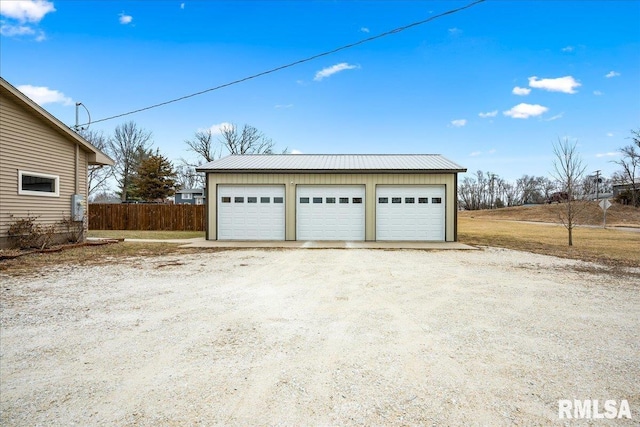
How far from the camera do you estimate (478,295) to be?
17.9 ft

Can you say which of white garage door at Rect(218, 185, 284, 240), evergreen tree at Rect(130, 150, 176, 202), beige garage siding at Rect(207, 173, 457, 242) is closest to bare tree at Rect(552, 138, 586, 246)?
beige garage siding at Rect(207, 173, 457, 242)

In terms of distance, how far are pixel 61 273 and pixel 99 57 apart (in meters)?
15.3

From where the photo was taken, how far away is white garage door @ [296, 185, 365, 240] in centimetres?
1441

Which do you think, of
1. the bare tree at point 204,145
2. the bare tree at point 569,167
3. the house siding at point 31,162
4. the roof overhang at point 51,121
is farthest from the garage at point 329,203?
the bare tree at point 204,145

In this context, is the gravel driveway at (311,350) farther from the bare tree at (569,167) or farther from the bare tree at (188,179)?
the bare tree at (188,179)

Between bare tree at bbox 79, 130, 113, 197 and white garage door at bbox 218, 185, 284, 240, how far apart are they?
1063 inches

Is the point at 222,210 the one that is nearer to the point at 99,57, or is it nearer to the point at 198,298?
the point at 198,298

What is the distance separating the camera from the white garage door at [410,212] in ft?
46.8

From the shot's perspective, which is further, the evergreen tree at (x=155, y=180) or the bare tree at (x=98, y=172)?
the bare tree at (x=98, y=172)

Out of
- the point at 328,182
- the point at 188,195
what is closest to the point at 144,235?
the point at 328,182

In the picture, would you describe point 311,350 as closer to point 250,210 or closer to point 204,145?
point 250,210

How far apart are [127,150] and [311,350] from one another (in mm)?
42734

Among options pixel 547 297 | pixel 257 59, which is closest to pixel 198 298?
pixel 547 297

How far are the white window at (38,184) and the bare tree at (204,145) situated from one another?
25.9m
